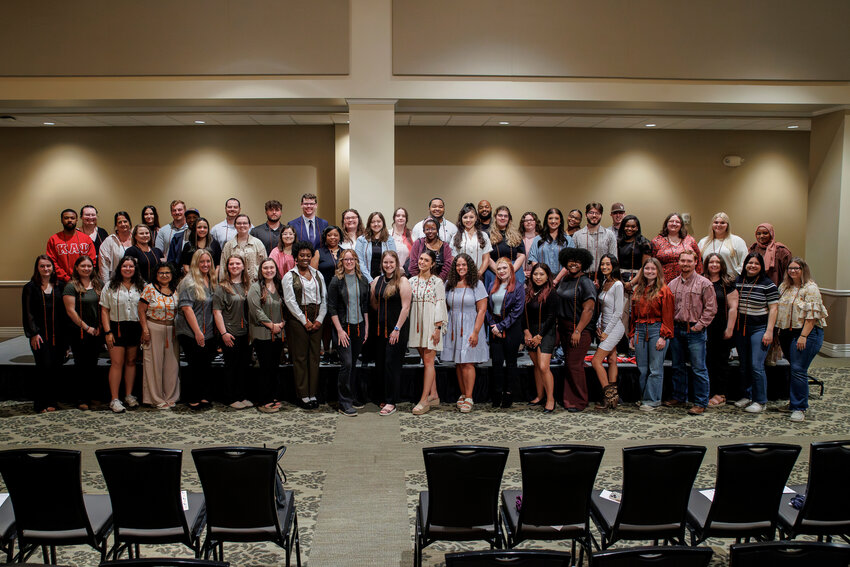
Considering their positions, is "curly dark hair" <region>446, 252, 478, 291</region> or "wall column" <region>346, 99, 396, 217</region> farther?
"wall column" <region>346, 99, 396, 217</region>

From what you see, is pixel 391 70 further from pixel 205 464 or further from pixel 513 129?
pixel 205 464

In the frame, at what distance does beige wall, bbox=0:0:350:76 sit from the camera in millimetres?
8141

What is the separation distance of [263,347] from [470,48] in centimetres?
445

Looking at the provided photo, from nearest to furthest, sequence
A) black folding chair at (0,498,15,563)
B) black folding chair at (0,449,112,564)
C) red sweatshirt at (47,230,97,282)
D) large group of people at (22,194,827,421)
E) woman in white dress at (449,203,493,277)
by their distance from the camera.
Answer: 1. black folding chair at (0,449,112,564)
2. black folding chair at (0,498,15,563)
3. large group of people at (22,194,827,421)
4. woman in white dress at (449,203,493,277)
5. red sweatshirt at (47,230,97,282)

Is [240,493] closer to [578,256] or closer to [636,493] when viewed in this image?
[636,493]

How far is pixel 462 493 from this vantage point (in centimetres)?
341

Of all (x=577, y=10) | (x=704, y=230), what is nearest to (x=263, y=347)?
(x=577, y=10)

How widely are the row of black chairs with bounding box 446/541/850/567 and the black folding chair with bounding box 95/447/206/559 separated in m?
1.60

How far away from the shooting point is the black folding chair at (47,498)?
320 centimetres

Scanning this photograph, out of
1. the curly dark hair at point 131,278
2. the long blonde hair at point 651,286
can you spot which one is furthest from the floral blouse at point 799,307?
the curly dark hair at point 131,278

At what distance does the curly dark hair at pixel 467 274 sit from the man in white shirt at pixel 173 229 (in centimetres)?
332

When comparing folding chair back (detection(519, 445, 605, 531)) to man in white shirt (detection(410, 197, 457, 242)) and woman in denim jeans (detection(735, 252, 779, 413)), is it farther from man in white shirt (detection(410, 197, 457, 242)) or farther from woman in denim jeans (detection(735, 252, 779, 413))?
man in white shirt (detection(410, 197, 457, 242))

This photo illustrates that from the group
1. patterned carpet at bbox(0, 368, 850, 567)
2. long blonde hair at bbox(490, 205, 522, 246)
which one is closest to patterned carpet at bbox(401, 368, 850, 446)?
patterned carpet at bbox(0, 368, 850, 567)

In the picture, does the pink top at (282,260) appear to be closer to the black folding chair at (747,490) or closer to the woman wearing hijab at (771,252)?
the black folding chair at (747,490)
